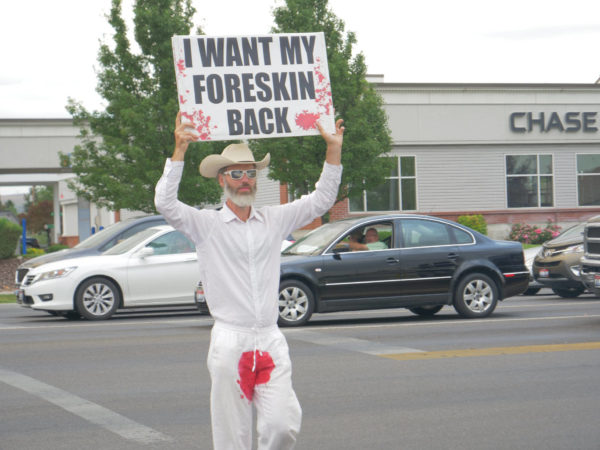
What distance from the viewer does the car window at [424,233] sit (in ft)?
46.1

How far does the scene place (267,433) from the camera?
443 cm

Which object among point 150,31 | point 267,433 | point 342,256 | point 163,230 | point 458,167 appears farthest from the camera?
point 458,167

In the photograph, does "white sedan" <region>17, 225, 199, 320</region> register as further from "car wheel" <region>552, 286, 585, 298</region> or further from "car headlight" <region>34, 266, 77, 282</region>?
"car wheel" <region>552, 286, 585, 298</region>

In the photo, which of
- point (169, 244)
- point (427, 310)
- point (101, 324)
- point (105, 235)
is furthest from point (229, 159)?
point (105, 235)

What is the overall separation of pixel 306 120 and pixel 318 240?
878cm

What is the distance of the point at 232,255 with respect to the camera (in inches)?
182

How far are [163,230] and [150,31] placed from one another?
1139 cm

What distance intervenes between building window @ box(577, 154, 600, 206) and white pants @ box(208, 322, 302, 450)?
3579 centimetres

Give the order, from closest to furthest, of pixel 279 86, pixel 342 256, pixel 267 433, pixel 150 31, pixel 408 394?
1. pixel 267 433
2. pixel 279 86
3. pixel 408 394
4. pixel 342 256
5. pixel 150 31

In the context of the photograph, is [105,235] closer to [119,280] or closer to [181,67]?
[119,280]

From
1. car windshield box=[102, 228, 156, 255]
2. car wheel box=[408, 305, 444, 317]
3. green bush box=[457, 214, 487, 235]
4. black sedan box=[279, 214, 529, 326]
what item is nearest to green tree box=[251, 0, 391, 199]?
green bush box=[457, 214, 487, 235]

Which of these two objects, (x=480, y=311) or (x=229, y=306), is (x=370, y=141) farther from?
(x=229, y=306)

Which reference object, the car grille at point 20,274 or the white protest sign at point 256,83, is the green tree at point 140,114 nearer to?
the car grille at point 20,274

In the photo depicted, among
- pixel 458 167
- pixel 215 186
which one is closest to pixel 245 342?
pixel 215 186
